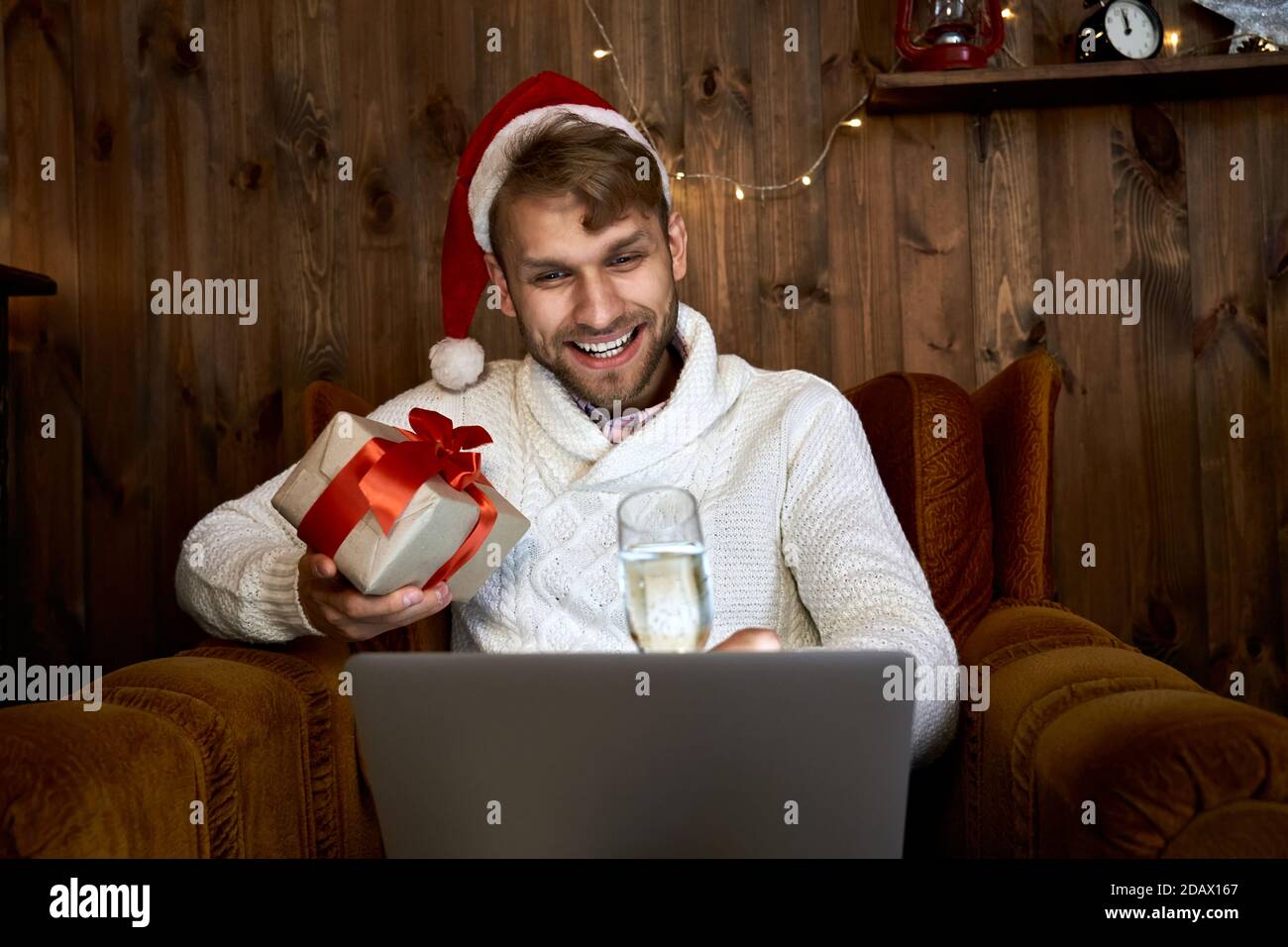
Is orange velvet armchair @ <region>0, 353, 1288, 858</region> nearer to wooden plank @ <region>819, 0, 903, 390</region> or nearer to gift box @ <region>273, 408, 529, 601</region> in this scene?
gift box @ <region>273, 408, 529, 601</region>

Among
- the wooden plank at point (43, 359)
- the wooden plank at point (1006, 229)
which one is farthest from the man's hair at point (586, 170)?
the wooden plank at point (43, 359)

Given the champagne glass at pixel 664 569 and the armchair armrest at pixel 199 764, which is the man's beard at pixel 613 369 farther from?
the champagne glass at pixel 664 569

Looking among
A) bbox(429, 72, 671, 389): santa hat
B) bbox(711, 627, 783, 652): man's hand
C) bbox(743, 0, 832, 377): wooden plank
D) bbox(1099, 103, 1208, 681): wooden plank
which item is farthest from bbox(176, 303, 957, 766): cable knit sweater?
bbox(1099, 103, 1208, 681): wooden plank

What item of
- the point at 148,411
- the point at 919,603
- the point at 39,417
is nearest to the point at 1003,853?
the point at 919,603

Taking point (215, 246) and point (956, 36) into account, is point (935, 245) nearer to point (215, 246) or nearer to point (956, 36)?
point (956, 36)

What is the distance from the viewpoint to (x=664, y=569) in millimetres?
914

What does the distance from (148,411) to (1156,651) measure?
6.19 feet

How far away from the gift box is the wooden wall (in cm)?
98

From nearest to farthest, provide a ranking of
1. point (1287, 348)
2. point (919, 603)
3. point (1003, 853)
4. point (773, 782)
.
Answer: point (773, 782)
point (1003, 853)
point (919, 603)
point (1287, 348)

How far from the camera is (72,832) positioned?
0.90 meters

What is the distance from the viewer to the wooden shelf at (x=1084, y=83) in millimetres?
1894

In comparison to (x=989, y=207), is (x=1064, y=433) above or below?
below
